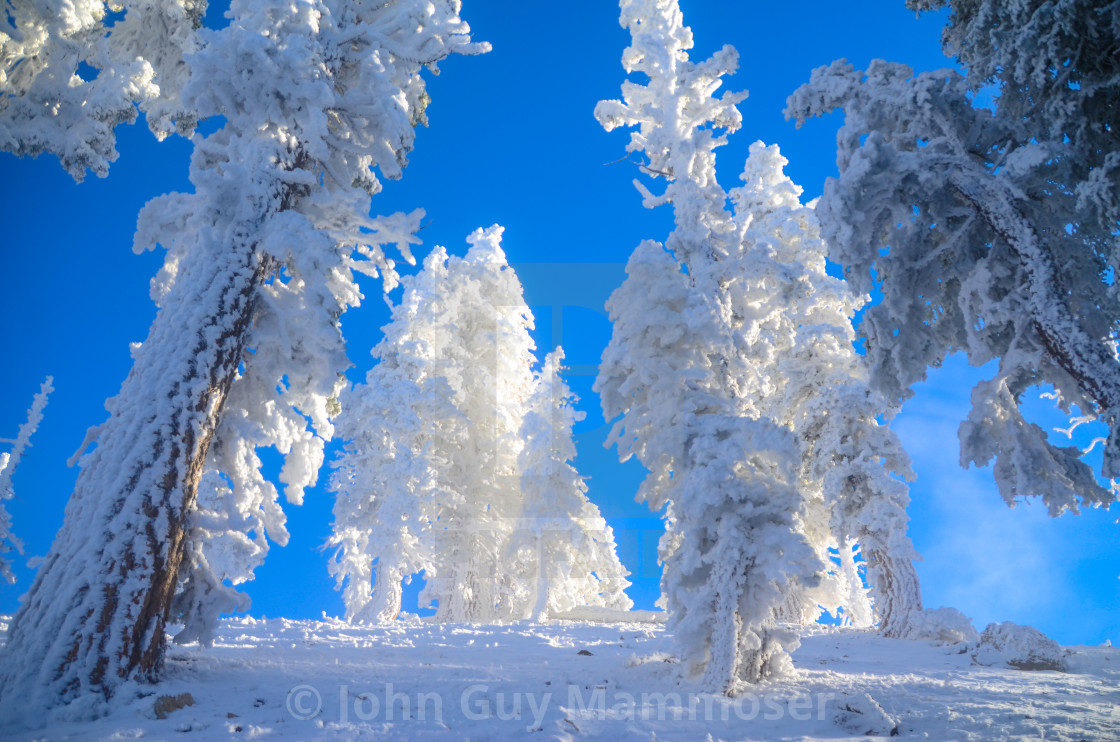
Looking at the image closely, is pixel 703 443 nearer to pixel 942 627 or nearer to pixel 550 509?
pixel 942 627

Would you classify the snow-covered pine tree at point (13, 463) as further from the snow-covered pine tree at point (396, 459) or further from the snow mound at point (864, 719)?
the snow mound at point (864, 719)

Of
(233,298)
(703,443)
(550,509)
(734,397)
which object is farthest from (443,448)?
(703,443)

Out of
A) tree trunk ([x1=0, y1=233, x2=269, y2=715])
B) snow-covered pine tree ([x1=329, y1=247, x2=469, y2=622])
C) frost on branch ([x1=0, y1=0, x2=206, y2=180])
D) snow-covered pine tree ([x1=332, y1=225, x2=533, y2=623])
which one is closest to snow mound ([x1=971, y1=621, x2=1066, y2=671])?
tree trunk ([x1=0, y1=233, x2=269, y2=715])

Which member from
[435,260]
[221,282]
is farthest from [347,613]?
[221,282]

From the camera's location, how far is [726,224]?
1084 centimetres

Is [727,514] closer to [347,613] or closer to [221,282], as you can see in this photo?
[221,282]

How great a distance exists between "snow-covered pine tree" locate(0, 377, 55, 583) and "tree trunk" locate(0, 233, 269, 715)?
40.3ft

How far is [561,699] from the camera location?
19.0 ft

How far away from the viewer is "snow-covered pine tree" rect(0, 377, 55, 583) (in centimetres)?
1481

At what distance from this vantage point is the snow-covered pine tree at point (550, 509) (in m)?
19.3

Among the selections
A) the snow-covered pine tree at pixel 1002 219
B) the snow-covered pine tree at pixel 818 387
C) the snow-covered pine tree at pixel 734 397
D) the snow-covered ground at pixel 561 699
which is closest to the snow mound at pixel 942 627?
the snow-covered pine tree at pixel 818 387

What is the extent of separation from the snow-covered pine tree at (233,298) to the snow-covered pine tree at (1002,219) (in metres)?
7.26

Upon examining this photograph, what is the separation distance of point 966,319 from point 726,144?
6740 mm

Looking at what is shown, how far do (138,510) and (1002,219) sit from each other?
11051 millimetres
